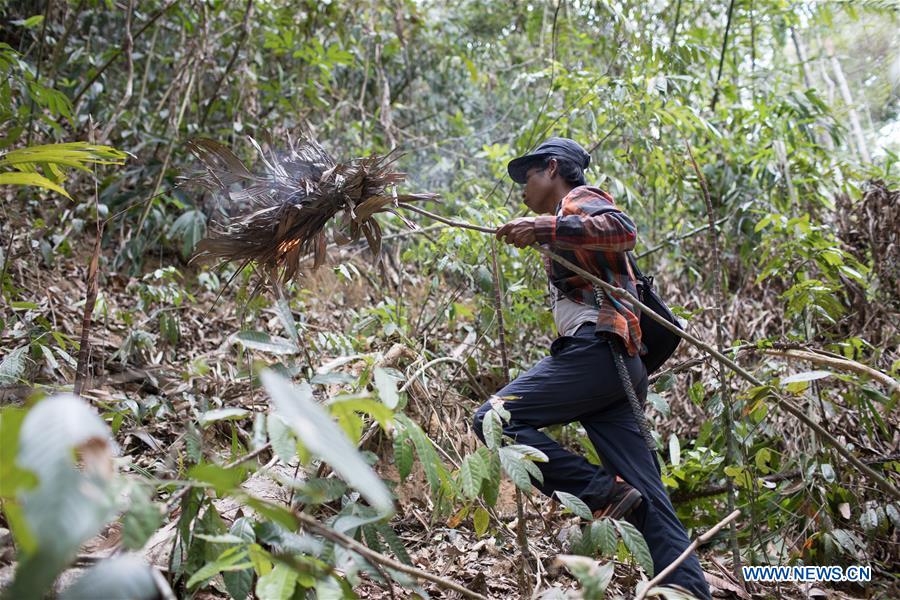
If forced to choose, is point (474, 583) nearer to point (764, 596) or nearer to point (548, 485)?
point (548, 485)

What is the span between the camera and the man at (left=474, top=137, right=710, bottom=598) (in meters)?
2.58

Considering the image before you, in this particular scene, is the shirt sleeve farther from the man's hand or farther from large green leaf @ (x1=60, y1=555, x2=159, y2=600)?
large green leaf @ (x1=60, y1=555, x2=159, y2=600)

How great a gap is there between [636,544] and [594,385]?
72 centimetres

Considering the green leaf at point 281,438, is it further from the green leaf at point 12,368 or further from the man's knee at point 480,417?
the green leaf at point 12,368

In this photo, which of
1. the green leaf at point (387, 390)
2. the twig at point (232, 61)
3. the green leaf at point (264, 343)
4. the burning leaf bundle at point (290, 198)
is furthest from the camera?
the twig at point (232, 61)

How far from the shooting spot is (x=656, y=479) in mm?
2670

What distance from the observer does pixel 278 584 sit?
131 cm

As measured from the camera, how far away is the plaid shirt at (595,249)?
8.46 ft

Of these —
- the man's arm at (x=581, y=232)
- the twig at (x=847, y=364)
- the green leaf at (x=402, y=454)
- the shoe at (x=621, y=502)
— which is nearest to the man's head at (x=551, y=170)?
the man's arm at (x=581, y=232)

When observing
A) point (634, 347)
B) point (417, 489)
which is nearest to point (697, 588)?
point (634, 347)

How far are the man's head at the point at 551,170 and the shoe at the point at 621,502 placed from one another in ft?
4.07

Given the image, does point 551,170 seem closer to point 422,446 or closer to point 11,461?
point 422,446

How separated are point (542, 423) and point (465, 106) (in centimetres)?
627

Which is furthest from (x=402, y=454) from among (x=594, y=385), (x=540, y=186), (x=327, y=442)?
(x=540, y=186)
